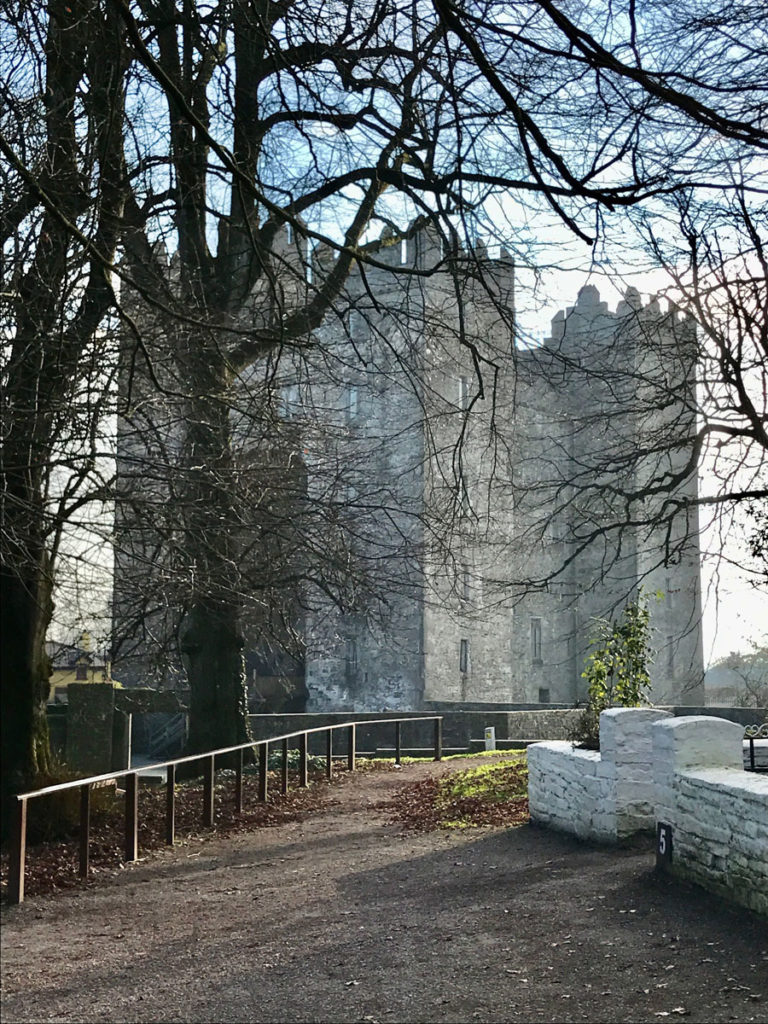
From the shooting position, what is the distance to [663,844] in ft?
25.5

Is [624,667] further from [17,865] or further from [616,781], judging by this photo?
[17,865]

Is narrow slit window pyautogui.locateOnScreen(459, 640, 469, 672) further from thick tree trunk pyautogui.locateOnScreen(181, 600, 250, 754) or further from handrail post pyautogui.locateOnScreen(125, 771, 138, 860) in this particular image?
handrail post pyautogui.locateOnScreen(125, 771, 138, 860)

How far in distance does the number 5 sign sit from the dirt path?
155mm

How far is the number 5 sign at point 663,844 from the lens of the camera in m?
7.70

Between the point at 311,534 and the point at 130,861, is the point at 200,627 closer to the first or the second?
the point at 311,534

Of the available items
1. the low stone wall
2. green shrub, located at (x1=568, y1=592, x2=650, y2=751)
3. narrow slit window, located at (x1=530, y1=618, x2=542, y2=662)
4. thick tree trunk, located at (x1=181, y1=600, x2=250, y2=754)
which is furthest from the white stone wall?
narrow slit window, located at (x1=530, y1=618, x2=542, y2=662)

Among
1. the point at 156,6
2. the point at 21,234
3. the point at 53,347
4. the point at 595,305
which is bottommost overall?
the point at 53,347

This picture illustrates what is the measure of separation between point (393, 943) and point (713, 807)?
2172 mm

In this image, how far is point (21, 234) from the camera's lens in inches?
303

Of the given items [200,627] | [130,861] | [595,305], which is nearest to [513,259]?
[130,861]

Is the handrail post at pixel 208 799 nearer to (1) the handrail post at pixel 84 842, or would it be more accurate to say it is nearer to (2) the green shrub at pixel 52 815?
(2) the green shrub at pixel 52 815

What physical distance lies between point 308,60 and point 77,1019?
4.55 metres

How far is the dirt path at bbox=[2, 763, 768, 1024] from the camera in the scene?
210 inches

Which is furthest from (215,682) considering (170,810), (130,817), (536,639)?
(536,639)
